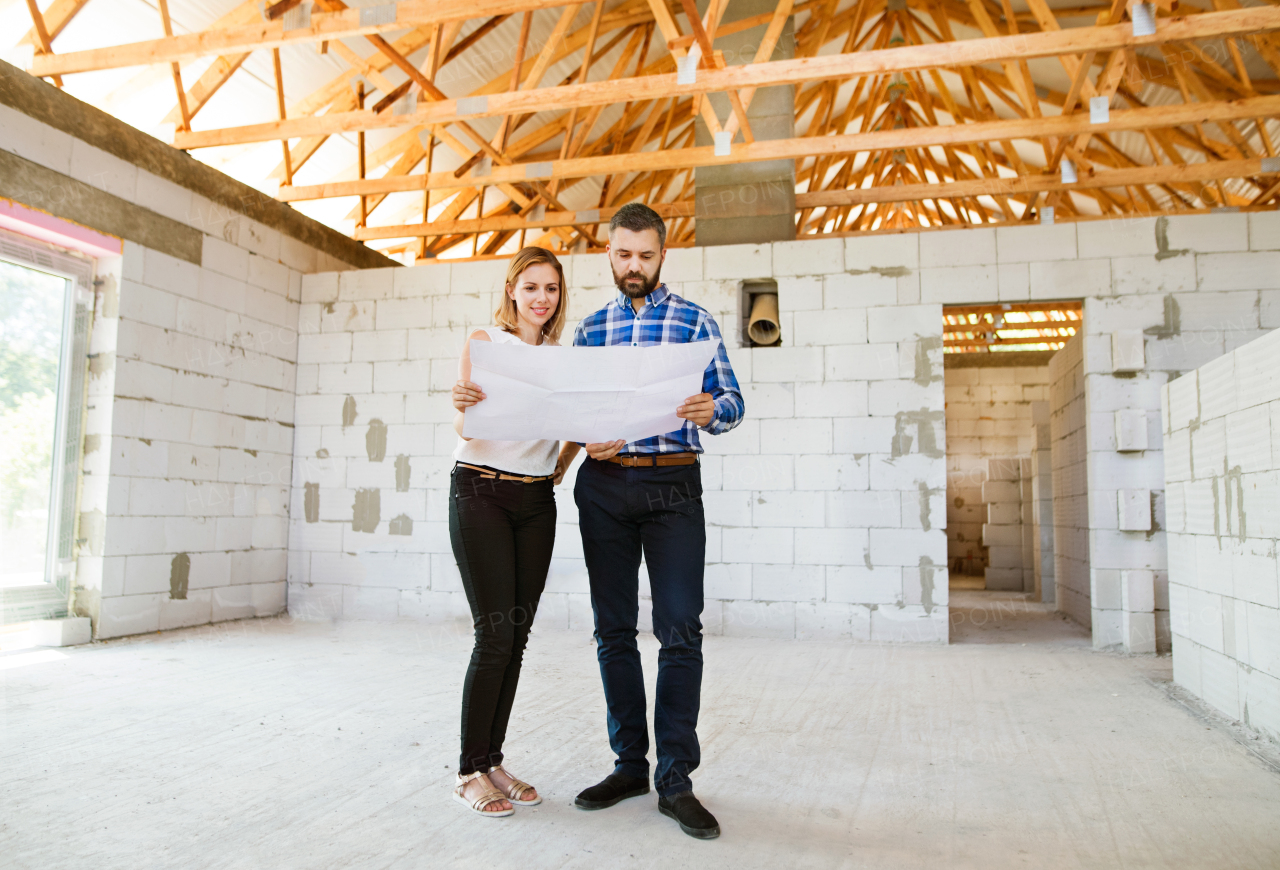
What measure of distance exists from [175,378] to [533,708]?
3385 mm

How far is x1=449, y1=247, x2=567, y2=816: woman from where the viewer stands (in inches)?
74.9

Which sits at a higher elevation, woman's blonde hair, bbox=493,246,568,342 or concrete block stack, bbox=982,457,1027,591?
woman's blonde hair, bbox=493,246,568,342

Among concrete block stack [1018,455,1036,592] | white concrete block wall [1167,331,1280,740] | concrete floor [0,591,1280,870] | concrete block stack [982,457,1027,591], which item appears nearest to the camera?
concrete floor [0,591,1280,870]

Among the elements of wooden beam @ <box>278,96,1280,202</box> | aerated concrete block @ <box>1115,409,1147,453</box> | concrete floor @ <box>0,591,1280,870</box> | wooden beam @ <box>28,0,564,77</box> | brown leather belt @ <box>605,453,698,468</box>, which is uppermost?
wooden beam @ <box>28,0,564,77</box>

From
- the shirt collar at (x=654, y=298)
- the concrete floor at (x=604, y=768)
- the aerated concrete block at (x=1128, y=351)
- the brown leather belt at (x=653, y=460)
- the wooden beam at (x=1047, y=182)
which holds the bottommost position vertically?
the concrete floor at (x=604, y=768)

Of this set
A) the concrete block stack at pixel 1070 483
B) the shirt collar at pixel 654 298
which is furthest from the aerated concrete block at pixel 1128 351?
the shirt collar at pixel 654 298

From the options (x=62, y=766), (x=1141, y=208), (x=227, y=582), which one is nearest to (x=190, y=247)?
(x=227, y=582)

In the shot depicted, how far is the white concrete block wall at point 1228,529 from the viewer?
2592 mm

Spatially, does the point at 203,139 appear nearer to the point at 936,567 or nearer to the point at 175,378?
the point at 175,378

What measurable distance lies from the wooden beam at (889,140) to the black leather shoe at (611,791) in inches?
154

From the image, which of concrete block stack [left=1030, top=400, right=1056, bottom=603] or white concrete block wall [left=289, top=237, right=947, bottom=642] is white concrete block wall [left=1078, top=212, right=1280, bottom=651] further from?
concrete block stack [left=1030, top=400, right=1056, bottom=603]

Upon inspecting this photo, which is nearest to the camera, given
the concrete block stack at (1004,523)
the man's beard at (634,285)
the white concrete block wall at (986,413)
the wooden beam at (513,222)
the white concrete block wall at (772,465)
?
the man's beard at (634,285)

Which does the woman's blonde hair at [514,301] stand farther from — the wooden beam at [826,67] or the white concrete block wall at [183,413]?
the white concrete block wall at [183,413]

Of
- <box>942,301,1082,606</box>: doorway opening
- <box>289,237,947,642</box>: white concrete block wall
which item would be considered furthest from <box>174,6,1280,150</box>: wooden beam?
<box>942,301,1082,606</box>: doorway opening
